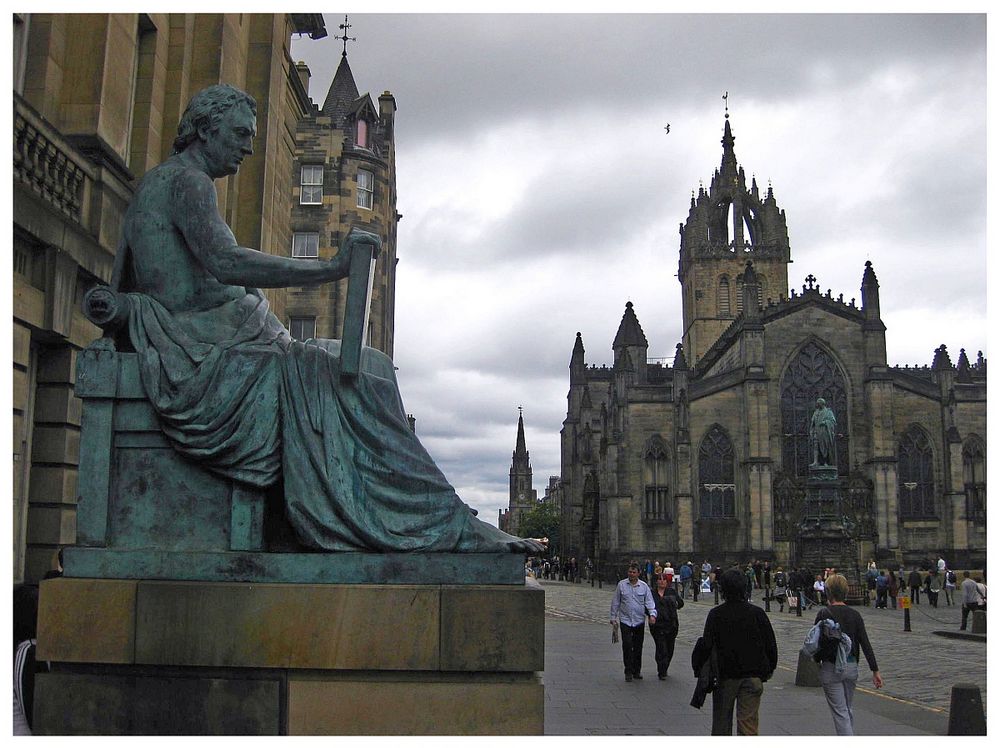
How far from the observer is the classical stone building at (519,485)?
156m

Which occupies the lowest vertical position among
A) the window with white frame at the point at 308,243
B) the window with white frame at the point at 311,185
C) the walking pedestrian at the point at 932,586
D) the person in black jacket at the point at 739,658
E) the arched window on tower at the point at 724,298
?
the walking pedestrian at the point at 932,586

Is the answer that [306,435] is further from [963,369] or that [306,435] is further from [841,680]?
[963,369]

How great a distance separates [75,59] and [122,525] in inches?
302

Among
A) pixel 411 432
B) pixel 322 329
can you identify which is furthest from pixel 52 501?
pixel 322 329

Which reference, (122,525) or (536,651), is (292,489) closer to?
(122,525)

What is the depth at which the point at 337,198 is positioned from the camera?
111 ft

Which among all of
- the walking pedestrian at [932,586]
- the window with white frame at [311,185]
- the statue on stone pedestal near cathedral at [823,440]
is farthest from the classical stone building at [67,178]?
the statue on stone pedestal near cathedral at [823,440]

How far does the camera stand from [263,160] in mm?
15141

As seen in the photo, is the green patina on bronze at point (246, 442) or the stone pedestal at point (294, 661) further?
the green patina on bronze at point (246, 442)

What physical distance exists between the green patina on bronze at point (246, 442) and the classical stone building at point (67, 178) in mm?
3856

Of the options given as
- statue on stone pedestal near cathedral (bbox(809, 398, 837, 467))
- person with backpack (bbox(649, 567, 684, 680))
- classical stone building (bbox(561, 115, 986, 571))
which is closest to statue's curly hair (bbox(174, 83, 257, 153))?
person with backpack (bbox(649, 567, 684, 680))

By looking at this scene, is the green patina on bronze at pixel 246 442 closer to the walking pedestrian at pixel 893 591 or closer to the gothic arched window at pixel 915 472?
the walking pedestrian at pixel 893 591

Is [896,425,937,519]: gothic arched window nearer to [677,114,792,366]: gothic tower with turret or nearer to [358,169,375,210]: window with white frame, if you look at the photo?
[677,114,792,366]: gothic tower with turret

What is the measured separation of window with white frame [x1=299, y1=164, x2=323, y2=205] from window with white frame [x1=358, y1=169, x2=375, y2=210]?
1.42 metres
